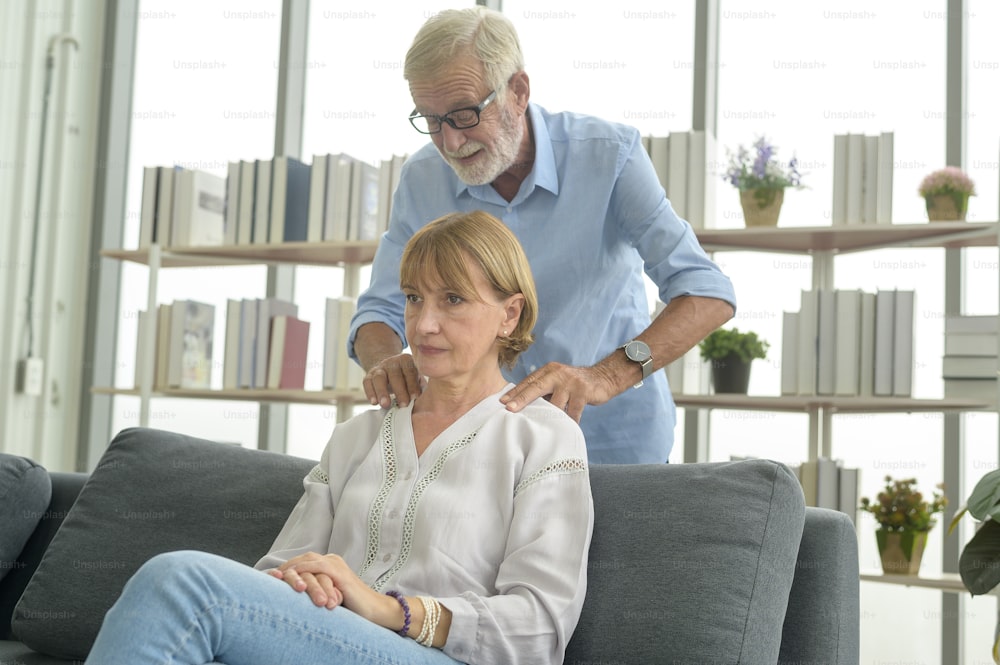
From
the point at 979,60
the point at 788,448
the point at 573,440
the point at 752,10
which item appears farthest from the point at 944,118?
the point at 573,440

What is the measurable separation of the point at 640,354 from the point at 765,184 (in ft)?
5.31

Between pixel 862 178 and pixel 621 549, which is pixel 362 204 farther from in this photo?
pixel 621 549

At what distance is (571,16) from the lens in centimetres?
414

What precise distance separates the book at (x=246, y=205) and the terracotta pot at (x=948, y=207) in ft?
7.24

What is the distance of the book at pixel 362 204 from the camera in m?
3.65

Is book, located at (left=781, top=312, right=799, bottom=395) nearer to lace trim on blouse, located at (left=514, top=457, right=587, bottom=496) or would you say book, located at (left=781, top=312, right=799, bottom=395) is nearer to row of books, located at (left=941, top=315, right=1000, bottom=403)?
row of books, located at (left=941, top=315, right=1000, bottom=403)

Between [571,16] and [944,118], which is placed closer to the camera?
[944,118]

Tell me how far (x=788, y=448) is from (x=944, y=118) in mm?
1214

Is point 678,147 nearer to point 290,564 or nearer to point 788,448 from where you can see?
point 788,448

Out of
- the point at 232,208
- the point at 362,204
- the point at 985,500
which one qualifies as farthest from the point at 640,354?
the point at 232,208

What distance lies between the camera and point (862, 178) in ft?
10.6

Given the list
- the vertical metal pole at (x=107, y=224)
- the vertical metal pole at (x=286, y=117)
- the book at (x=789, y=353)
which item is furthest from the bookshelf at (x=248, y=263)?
the book at (x=789, y=353)

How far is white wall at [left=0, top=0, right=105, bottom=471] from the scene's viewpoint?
4.09 metres

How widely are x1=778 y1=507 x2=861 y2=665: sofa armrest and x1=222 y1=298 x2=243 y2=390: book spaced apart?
2.52 meters
